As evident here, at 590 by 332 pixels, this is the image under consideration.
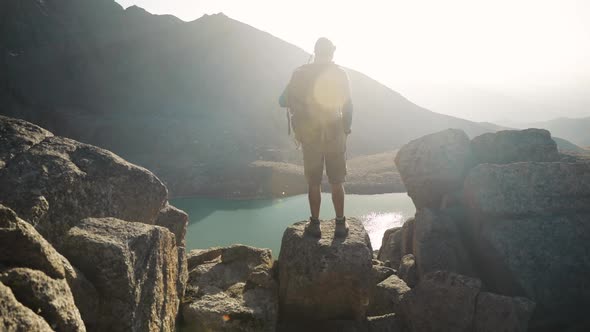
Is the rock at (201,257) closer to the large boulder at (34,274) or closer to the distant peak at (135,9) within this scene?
the large boulder at (34,274)

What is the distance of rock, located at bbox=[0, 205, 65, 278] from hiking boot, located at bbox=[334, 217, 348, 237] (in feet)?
16.0

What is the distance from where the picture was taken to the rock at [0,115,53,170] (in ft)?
18.1

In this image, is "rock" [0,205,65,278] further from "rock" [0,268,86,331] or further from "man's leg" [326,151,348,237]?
"man's leg" [326,151,348,237]

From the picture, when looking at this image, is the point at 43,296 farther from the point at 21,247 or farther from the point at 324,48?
the point at 324,48

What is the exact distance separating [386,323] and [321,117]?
4.23 metres

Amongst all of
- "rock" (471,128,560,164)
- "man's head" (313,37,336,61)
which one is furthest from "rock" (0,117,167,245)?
"rock" (471,128,560,164)

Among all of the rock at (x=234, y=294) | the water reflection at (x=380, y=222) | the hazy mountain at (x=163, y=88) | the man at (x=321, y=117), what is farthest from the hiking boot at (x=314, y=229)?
the hazy mountain at (x=163, y=88)

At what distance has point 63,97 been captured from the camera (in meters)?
118

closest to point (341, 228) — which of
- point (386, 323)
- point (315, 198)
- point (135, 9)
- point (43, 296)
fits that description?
point (315, 198)

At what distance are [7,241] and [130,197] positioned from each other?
11.3 ft

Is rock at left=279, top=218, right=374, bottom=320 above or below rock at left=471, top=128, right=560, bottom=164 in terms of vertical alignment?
below

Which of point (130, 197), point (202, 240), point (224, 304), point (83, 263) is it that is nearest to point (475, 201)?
point (224, 304)

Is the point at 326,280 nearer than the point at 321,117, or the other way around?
the point at 326,280

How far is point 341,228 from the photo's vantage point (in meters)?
7.42
